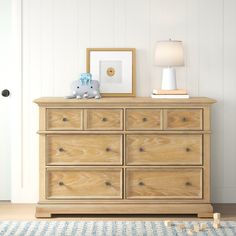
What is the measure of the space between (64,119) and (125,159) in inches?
20.7

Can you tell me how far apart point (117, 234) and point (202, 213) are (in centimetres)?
77

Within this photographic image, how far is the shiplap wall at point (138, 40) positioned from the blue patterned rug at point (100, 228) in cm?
90

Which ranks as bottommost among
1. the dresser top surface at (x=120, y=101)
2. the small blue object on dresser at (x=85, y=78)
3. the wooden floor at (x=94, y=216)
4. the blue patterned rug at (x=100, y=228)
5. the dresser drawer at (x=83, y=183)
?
the blue patterned rug at (x=100, y=228)

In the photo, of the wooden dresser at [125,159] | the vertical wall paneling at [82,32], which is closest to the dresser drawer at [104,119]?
the wooden dresser at [125,159]

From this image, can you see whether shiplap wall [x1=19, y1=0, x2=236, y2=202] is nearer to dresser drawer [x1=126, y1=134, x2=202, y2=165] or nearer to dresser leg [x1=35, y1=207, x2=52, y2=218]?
dresser drawer [x1=126, y1=134, x2=202, y2=165]

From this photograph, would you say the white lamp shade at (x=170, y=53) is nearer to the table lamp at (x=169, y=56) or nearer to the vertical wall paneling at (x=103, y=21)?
the table lamp at (x=169, y=56)

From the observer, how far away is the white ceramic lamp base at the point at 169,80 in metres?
4.77

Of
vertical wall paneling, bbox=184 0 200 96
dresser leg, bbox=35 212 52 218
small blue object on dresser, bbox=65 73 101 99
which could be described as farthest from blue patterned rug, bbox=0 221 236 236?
vertical wall paneling, bbox=184 0 200 96

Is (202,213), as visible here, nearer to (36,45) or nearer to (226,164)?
→ (226,164)

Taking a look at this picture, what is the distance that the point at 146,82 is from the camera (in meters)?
5.00

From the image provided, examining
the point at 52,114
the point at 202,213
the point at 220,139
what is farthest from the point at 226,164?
the point at 52,114

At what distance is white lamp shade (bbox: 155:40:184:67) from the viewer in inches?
185

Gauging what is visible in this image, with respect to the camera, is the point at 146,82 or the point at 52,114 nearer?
the point at 52,114

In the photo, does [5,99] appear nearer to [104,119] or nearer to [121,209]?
[104,119]
